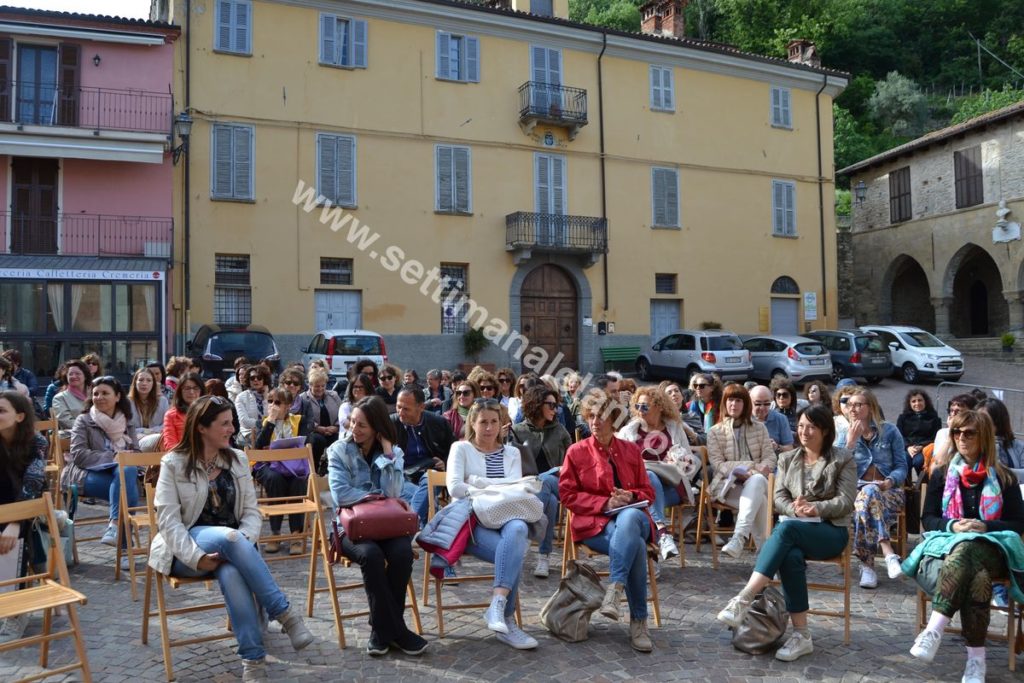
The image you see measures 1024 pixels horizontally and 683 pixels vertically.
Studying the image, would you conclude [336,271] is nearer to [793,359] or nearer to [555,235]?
[555,235]

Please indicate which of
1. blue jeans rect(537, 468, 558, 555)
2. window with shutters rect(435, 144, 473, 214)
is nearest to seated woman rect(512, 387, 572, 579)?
blue jeans rect(537, 468, 558, 555)

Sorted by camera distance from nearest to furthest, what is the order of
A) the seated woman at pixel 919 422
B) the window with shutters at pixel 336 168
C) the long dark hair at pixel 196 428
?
the long dark hair at pixel 196 428, the seated woman at pixel 919 422, the window with shutters at pixel 336 168

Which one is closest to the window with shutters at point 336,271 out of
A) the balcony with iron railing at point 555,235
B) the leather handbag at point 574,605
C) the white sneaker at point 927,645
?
the balcony with iron railing at point 555,235

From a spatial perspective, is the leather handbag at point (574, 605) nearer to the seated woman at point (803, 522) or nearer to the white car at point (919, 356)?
the seated woman at point (803, 522)

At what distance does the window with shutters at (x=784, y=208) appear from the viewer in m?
24.8

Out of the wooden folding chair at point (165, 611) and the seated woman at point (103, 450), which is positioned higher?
the seated woman at point (103, 450)

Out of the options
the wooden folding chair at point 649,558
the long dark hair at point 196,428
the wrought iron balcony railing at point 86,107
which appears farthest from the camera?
the wrought iron balcony railing at point 86,107

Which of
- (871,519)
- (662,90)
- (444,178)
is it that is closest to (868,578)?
(871,519)

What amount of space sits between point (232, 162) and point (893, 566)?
16.8 m

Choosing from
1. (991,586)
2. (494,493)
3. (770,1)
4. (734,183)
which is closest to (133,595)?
(494,493)

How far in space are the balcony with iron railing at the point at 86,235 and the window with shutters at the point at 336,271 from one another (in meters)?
3.42

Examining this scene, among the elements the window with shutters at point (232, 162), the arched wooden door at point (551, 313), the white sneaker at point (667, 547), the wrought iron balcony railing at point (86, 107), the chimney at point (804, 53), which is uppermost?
the chimney at point (804, 53)

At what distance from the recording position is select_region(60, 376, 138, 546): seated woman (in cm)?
609

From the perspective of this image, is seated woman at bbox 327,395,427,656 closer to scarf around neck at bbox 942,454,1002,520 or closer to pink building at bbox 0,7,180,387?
scarf around neck at bbox 942,454,1002,520
